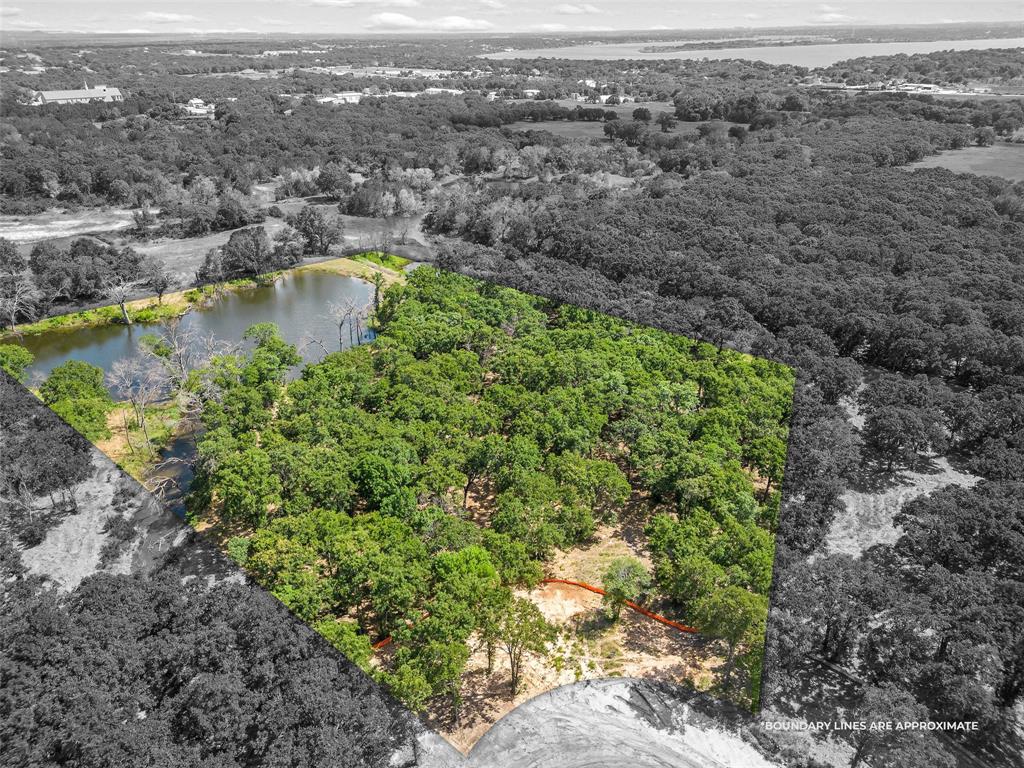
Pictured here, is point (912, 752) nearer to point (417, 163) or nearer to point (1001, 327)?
point (1001, 327)

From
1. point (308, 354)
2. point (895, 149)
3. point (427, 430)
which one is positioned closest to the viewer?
point (427, 430)

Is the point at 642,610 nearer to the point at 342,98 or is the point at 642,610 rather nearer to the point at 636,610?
the point at 636,610

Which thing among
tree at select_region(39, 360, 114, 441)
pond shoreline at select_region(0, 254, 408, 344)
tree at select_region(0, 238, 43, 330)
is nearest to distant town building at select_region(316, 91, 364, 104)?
pond shoreline at select_region(0, 254, 408, 344)

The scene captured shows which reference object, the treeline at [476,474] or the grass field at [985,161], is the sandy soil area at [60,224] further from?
the grass field at [985,161]

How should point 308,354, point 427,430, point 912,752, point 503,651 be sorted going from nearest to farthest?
point 912,752
point 503,651
point 427,430
point 308,354

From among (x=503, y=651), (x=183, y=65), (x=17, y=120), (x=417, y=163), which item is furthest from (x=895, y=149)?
(x=183, y=65)

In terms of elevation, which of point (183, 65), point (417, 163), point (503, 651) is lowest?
point (503, 651)

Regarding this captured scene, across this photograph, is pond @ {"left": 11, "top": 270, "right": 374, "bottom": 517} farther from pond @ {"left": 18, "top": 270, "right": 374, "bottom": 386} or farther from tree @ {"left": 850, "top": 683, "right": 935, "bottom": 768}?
tree @ {"left": 850, "top": 683, "right": 935, "bottom": 768}
